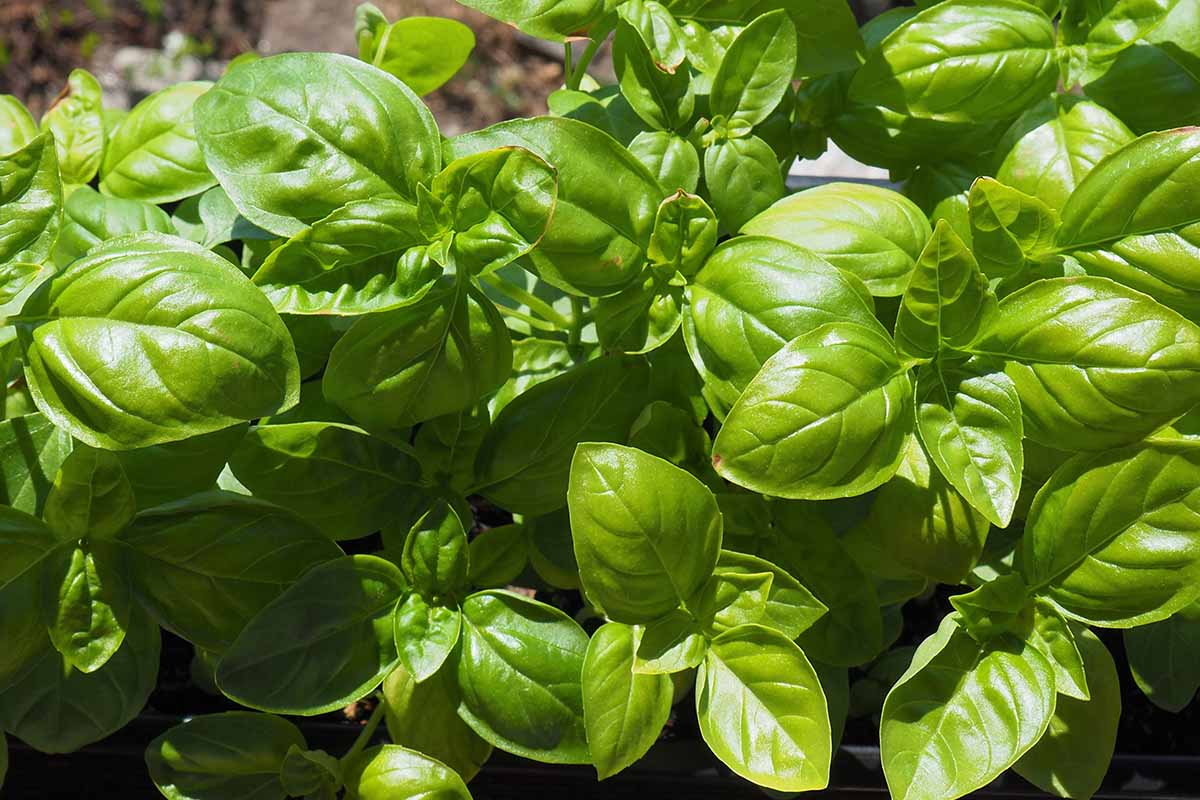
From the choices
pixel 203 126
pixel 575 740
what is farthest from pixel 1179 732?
pixel 203 126

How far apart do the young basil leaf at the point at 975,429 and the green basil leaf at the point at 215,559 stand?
0.35 m

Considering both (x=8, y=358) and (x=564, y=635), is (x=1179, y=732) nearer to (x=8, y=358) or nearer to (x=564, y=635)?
(x=564, y=635)

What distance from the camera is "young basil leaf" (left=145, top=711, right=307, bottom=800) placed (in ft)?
2.20

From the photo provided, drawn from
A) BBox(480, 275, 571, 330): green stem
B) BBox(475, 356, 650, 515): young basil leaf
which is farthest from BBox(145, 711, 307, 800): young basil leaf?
BBox(480, 275, 571, 330): green stem

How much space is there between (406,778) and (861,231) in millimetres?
417

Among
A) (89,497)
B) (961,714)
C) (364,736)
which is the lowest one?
(364,736)

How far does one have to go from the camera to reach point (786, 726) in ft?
1.91

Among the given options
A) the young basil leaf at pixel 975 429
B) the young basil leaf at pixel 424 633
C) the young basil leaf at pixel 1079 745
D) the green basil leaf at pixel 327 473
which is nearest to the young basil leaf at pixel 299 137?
the green basil leaf at pixel 327 473

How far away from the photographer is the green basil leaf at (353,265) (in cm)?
59

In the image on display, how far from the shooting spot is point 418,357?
23.7 inches

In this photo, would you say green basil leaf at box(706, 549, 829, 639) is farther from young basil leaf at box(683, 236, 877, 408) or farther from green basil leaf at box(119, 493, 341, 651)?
green basil leaf at box(119, 493, 341, 651)

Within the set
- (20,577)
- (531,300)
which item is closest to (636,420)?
(531,300)

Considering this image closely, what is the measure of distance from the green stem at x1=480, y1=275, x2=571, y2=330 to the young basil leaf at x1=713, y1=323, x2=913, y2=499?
0.25 m

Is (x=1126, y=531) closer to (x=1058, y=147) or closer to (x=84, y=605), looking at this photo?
(x=1058, y=147)
